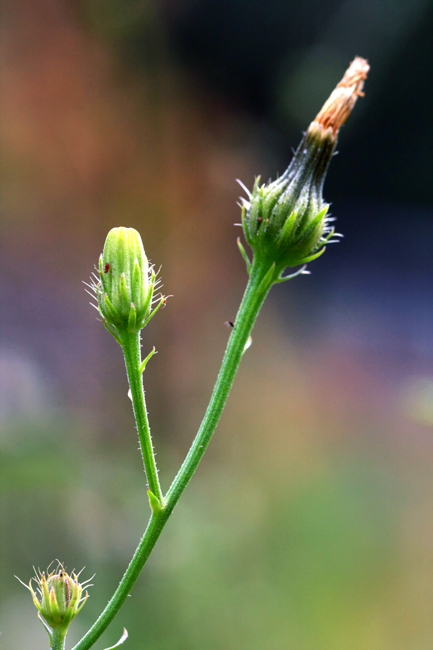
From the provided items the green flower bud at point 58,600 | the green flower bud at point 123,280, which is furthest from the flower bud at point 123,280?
the green flower bud at point 58,600

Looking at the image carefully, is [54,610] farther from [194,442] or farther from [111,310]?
[111,310]

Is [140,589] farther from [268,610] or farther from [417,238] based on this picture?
[417,238]

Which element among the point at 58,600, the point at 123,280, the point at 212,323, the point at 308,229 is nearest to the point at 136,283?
the point at 123,280

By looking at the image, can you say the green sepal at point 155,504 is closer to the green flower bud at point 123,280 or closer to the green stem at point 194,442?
the green stem at point 194,442

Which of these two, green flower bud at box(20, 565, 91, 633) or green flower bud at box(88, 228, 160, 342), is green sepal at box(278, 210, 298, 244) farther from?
green flower bud at box(20, 565, 91, 633)

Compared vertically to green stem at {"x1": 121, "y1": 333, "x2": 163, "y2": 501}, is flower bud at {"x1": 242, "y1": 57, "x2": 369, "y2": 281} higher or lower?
higher

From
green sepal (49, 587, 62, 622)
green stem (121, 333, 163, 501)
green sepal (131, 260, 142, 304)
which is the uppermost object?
green sepal (131, 260, 142, 304)

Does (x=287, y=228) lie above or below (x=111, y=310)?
above

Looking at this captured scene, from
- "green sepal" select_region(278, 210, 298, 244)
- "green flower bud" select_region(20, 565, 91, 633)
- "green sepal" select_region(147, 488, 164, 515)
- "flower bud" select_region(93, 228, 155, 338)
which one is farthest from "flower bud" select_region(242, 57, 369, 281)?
"green flower bud" select_region(20, 565, 91, 633)
